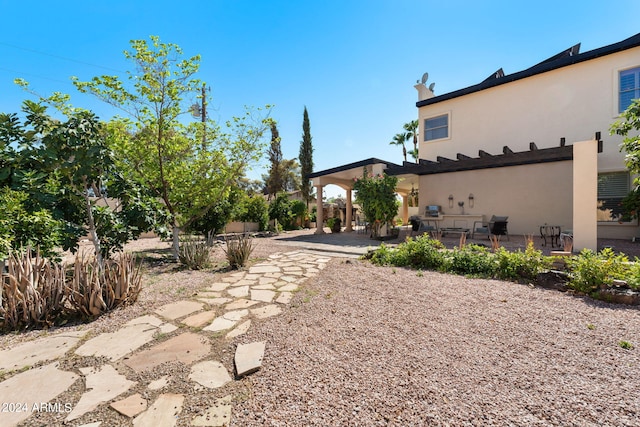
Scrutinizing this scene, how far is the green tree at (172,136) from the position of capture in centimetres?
532

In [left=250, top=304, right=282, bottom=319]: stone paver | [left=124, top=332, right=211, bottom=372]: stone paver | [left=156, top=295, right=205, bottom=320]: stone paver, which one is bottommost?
[left=250, top=304, right=282, bottom=319]: stone paver

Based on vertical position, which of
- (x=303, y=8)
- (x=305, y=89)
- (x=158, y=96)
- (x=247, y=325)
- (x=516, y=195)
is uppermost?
(x=303, y=8)

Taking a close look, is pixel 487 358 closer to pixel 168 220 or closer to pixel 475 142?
pixel 168 220

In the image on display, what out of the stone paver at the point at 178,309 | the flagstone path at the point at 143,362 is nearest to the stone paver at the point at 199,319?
the flagstone path at the point at 143,362

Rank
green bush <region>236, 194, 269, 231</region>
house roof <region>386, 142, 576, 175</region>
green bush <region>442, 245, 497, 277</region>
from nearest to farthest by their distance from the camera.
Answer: green bush <region>442, 245, 497, 277</region> < house roof <region>386, 142, 576, 175</region> < green bush <region>236, 194, 269, 231</region>

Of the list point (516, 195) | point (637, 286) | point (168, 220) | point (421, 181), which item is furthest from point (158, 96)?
point (516, 195)

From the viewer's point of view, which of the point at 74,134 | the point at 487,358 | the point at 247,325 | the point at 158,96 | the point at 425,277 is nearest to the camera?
the point at 487,358

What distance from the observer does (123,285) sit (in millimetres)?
3510

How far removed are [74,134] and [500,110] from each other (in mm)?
13602

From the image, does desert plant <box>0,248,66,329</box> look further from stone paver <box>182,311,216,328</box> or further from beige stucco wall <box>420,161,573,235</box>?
beige stucco wall <box>420,161,573,235</box>

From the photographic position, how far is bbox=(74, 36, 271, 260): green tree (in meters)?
5.32

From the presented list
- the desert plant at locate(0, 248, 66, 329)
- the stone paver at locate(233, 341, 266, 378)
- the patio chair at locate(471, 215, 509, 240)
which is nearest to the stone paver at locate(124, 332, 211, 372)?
the stone paver at locate(233, 341, 266, 378)

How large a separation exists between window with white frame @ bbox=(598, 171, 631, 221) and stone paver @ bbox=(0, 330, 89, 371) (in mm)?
14657

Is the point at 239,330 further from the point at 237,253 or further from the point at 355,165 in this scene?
the point at 355,165
